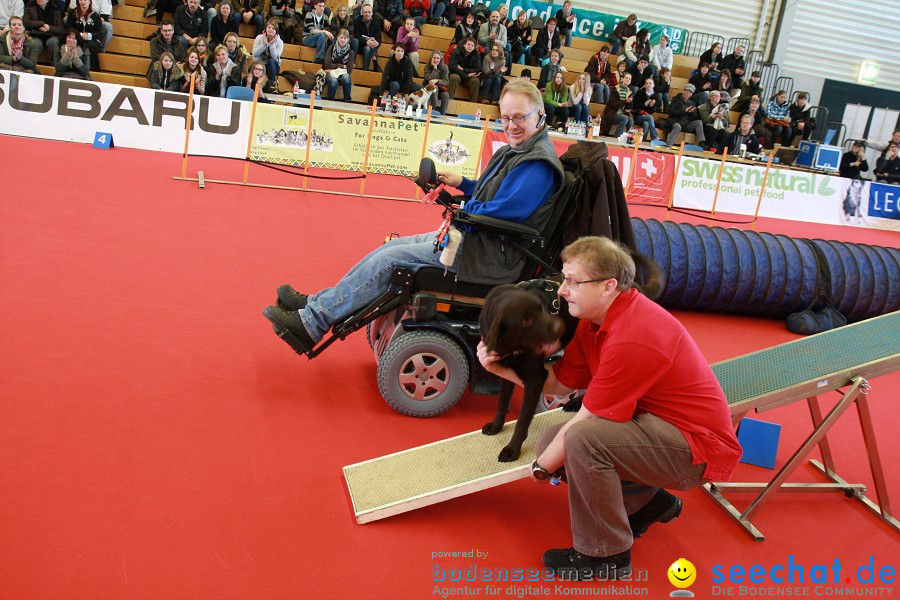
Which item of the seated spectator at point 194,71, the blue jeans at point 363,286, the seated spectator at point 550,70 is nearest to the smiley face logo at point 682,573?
the blue jeans at point 363,286

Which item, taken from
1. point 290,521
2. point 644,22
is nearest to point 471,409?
point 290,521

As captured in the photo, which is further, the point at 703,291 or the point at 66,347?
the point at 703,291

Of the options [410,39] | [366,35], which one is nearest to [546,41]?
[410,39]

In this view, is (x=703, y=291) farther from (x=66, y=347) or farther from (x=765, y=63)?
(x=765, y=63)

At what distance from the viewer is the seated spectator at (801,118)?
16.7 metres

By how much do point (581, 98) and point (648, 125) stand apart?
1.62 meters

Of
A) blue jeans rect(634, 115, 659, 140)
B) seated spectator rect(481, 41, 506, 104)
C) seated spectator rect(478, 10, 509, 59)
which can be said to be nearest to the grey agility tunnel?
blue jeans rect(634, 115, 659, 140)

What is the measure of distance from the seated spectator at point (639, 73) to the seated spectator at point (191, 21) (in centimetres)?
866

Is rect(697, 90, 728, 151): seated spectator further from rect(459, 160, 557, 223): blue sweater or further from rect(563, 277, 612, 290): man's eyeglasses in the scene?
rect(563, 277, 612, 290): man's eyeglasses

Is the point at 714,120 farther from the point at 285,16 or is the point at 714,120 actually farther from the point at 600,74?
the point at 285,16

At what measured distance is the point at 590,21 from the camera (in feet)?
58.4

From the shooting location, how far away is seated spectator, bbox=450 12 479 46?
15.1 m

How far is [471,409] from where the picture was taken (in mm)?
3822

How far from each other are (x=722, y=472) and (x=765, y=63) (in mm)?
18314
